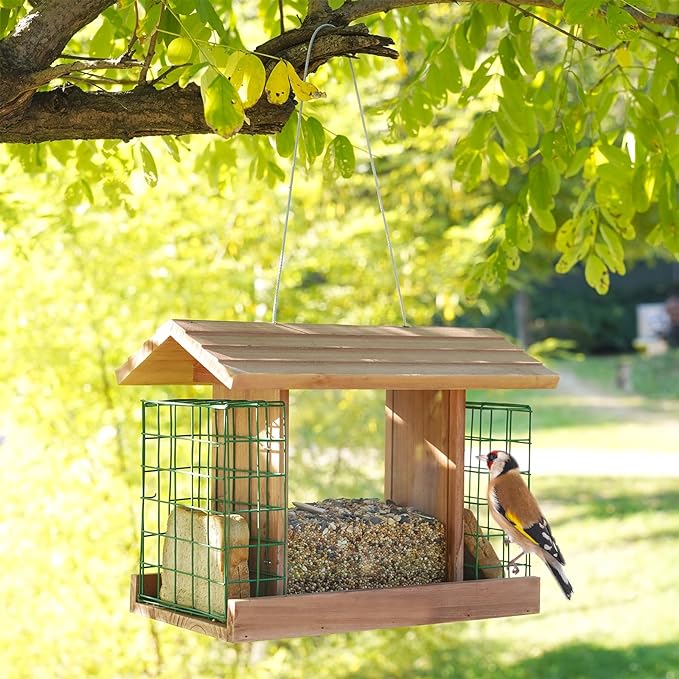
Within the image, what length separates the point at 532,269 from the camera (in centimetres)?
1326

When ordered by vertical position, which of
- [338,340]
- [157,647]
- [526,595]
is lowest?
[157,647]

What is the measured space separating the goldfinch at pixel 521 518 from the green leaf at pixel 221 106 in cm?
130

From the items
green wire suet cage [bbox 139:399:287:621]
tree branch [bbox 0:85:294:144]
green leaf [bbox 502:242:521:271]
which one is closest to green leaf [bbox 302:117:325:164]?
tree branch [bbox 0:85:294:144]

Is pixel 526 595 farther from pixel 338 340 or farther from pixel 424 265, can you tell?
pixel 424 265

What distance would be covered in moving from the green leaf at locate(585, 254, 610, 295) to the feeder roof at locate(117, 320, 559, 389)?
0.92 m

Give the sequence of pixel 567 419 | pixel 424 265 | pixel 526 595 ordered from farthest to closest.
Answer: pixel 567 419
pixel 424 265
pixel 526 595

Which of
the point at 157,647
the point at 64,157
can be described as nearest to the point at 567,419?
the point at 157,647

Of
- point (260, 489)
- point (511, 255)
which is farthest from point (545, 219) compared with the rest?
point (260, 489)

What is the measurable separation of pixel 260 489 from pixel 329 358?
44 cm

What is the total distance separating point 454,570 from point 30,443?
3.28 meters

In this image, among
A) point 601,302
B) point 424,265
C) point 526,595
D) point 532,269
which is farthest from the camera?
point 601,302

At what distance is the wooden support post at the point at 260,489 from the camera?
274 centimetres

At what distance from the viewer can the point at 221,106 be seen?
2.22 metres

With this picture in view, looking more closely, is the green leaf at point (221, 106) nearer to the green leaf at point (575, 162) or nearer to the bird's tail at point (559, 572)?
the bird's tail at point (559, 572)
